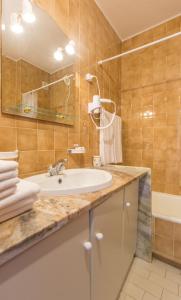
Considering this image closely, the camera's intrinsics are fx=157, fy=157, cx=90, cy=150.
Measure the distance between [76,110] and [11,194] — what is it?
3.24 ft

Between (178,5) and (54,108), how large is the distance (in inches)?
70.6

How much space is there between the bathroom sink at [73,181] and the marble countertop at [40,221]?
0.03 meters

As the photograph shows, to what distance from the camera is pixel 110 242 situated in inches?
32.4

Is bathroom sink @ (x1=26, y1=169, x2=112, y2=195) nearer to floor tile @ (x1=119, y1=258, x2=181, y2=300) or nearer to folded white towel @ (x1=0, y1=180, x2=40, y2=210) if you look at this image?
folded white towel @ (x1=0, y1=180, x2=40, y2=210)

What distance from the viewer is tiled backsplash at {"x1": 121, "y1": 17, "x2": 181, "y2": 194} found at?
1849 millimetres

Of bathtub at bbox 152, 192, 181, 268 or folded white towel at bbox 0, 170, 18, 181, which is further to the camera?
bathtub at bbox 152, 192, 181, 268

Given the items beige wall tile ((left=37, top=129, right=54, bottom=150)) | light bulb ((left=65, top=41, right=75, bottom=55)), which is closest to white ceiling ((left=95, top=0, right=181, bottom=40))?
light bulb ((left=65, top=41, right=75, bottom=55))

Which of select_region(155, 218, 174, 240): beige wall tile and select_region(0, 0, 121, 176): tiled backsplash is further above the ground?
select_region(0, 0, 121, 176): tiled backsplash

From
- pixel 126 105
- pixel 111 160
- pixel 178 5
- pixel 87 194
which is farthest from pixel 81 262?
pixel 178 5

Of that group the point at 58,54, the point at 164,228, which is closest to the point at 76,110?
the point at 58,54

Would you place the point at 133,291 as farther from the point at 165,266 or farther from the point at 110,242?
the point at 110,242

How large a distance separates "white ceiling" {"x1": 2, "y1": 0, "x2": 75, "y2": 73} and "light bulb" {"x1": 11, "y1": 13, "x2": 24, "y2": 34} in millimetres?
17

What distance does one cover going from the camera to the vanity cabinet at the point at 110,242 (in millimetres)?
685

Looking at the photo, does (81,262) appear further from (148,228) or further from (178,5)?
(178,5)
